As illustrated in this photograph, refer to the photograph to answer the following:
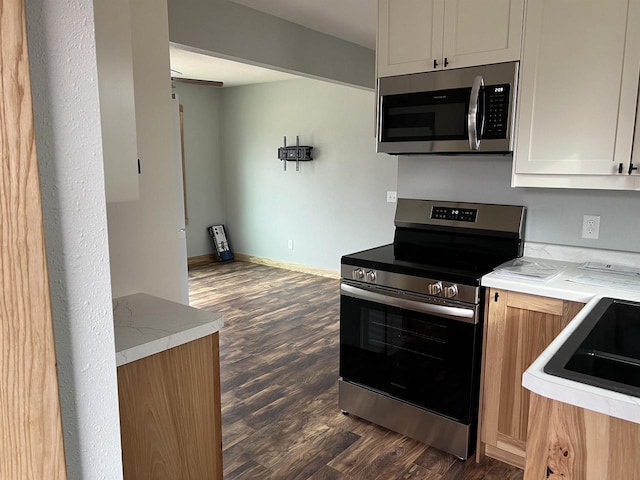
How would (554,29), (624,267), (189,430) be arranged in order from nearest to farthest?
1. (189,430)
2. (554,29)
3. (624,267)

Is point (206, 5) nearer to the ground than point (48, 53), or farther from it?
farther from it

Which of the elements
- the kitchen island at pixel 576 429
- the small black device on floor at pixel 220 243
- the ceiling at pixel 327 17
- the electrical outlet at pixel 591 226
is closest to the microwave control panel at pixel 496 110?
the electrical outlet at pixel 591 226

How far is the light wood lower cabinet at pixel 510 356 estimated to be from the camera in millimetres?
2027

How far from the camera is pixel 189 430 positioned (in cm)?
165

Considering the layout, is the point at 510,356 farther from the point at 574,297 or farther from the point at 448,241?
the point at 448,241

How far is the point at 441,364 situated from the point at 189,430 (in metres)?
1.20

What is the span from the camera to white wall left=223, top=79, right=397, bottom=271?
5.70 m

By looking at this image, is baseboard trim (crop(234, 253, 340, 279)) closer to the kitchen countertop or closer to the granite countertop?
the kitchen countertop

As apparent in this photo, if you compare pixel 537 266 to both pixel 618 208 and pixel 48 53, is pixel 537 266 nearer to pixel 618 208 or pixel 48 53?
pixel 618 208

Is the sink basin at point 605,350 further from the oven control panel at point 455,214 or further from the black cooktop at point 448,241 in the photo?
the oven control panel at point 455,214

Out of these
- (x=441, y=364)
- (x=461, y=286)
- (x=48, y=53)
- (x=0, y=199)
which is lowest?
(x=441, y=364)

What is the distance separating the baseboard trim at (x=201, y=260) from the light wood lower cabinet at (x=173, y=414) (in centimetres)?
535

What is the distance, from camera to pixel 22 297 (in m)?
0.61

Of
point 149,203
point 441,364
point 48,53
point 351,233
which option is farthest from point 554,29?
point 351,233
